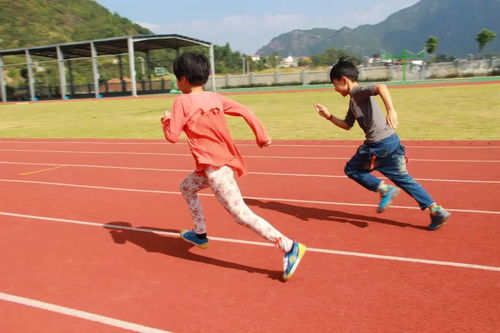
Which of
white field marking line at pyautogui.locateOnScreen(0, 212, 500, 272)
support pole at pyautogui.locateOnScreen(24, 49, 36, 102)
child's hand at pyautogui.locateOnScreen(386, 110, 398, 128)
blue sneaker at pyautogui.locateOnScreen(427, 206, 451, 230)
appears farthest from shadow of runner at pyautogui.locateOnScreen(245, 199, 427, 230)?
support pole at pyautogui.locateOnScreen(24, 49, 36, 102)

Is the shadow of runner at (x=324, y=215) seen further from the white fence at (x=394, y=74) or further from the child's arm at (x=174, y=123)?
the white fence at (x=394, y=74)

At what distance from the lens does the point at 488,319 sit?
2764 mm

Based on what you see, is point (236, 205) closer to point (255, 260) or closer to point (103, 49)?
point (255, 260)

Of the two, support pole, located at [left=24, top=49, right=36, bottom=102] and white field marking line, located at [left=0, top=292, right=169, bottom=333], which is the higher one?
support pole, located at [left=24, top=49, right=36, bottom=102]

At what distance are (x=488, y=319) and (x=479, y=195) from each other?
10.7ft

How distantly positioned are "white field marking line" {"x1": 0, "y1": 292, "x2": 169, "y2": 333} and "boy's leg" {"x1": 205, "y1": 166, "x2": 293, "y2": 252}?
1.00 meters

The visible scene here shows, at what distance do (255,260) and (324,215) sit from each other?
4.90ft

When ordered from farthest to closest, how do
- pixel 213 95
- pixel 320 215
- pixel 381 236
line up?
pixel 320 215 → pixel 381 236 → pixel 213 95

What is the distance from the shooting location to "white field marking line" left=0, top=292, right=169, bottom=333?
287 centimetres

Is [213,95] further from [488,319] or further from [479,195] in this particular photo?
[479,195]

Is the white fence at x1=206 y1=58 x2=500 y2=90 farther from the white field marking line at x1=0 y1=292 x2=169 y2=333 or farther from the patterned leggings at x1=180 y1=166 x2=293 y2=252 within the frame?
the white field marking line at x1=0 y1=292 x2=169 y2=333

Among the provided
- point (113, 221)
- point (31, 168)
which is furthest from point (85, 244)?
point (31, 168)

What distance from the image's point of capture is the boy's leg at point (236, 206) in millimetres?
3363

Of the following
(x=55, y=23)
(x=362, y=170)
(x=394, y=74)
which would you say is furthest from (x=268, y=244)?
(x=55, y=23)
